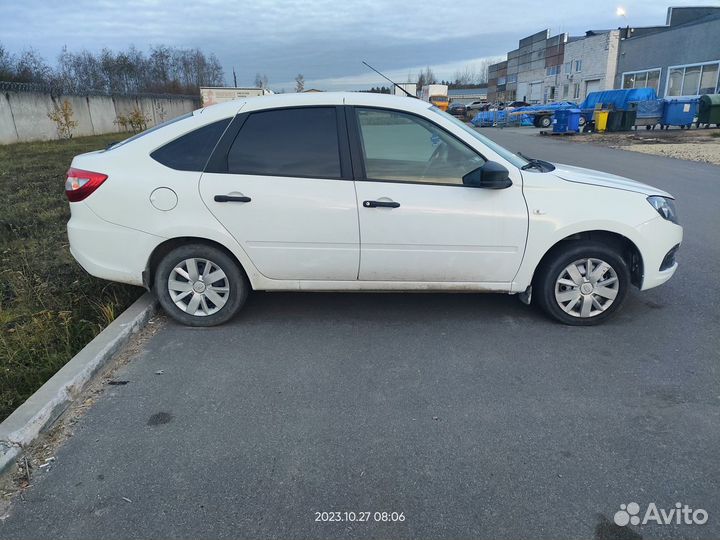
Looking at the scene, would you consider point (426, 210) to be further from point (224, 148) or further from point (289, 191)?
point (224, 148)

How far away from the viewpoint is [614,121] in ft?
98.2

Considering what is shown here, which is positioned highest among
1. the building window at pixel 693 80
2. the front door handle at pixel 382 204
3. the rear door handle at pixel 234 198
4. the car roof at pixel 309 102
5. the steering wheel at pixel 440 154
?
the building window at pixel 693 80

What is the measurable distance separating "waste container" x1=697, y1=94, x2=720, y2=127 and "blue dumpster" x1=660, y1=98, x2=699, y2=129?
0.35 meters

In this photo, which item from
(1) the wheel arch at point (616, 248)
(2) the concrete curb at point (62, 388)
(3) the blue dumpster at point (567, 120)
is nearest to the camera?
(2) the concrete curb at point (62, 388)

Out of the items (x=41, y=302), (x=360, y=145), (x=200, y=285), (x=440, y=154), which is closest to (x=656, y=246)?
(x=440, y=154)

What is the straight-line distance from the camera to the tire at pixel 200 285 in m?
4.16

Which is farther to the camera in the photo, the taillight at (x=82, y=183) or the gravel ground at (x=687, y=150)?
the gravel ground at (x=687, y=150)

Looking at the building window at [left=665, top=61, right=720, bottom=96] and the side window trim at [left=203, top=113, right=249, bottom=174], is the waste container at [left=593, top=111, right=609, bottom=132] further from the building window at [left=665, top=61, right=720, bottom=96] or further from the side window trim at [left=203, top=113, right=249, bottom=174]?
the side window trim at [left=203, top=113, right=249, bottom=174]

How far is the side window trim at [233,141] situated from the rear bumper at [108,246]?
0.74 m

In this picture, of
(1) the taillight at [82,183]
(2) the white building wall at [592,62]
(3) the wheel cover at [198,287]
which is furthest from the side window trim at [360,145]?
(2) the white building wall at [592,62]

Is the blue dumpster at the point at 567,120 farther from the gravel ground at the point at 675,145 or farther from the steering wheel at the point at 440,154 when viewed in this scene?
the steering wheel at the point at 440,154

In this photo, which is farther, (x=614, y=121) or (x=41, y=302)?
(x=614, y=121)

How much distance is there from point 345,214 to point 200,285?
4.33 ft

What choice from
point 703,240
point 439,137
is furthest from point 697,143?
point 439,137
